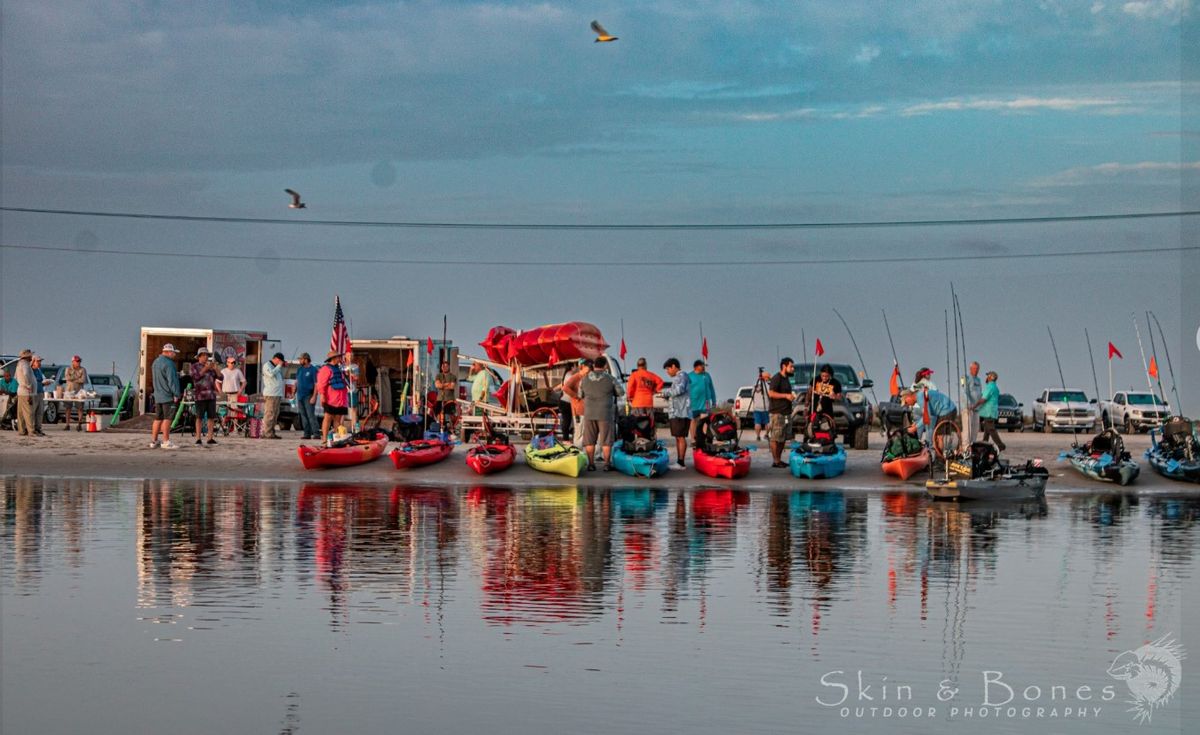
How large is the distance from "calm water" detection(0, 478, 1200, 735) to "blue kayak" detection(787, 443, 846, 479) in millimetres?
5712

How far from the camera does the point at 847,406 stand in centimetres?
3919

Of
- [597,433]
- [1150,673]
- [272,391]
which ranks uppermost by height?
[272,391]

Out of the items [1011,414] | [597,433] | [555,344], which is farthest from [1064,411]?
[597,433]

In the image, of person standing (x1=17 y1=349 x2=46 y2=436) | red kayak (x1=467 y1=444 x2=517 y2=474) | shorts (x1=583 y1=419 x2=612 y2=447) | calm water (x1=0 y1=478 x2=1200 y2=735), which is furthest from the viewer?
person standing (x1=17 y1=349 x2=46 y2=436)

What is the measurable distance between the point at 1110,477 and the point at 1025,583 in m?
15.1

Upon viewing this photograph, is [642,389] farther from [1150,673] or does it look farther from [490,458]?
[1150,673]

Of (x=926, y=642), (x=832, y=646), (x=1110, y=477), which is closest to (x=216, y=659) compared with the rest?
(x=832, y=646)

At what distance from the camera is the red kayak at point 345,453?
33.5m

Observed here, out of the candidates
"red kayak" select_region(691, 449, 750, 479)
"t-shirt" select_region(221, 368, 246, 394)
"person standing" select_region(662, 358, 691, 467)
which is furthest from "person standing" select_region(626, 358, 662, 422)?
"t-shirt" select_region(221, 368, 246, 394)

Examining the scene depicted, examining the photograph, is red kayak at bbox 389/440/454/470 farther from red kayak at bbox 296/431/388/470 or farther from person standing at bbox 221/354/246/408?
person standing at bbox 221/354/246/408

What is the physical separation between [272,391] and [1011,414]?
33363 mm

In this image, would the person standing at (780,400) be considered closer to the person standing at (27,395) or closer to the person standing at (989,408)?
the person standing at (989,408)

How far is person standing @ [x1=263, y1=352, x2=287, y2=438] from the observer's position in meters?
38.6

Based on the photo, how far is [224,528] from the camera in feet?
75.8
